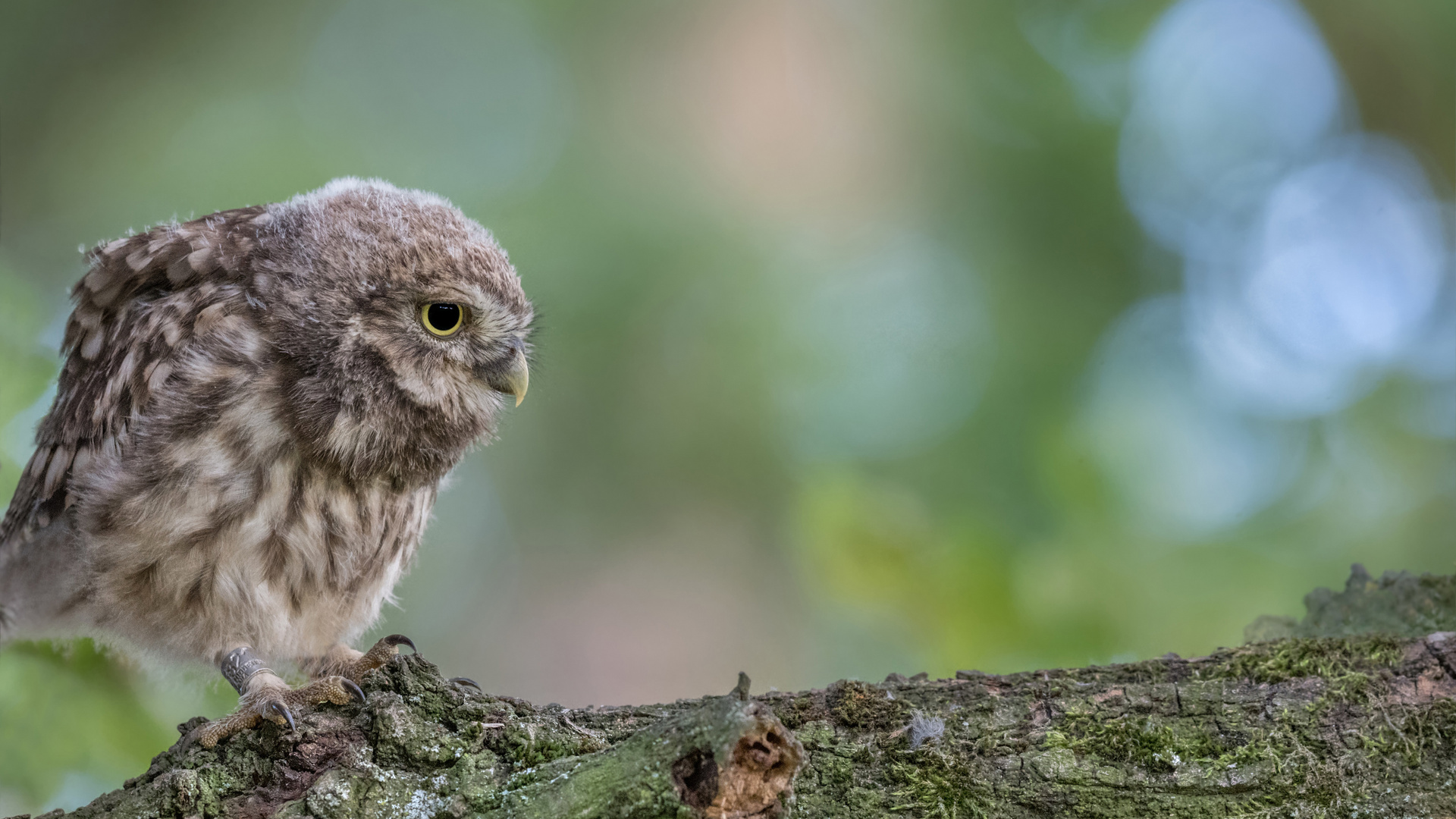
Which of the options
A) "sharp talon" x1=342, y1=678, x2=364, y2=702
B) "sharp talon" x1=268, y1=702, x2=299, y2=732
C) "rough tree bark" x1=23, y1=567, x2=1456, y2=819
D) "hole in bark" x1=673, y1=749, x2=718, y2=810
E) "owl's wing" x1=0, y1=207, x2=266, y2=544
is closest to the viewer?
"hole in bark" x1=673, y1=749, x2=718, y2=810

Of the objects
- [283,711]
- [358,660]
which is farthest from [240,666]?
[283,711]

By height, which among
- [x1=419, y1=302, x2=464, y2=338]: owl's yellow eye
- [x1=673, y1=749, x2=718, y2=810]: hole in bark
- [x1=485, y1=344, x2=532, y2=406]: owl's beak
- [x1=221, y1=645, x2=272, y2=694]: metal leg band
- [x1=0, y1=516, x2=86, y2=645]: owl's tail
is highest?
[x1=419, y1=302, x2=464, y2=338]: owl's yellow eye

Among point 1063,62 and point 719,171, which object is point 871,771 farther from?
point 1063,62

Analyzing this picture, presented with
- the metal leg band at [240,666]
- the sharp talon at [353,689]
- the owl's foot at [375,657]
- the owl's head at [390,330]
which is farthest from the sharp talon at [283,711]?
the owl's head at [390,330]

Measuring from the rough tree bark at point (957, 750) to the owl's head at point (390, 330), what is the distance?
0.77 meters

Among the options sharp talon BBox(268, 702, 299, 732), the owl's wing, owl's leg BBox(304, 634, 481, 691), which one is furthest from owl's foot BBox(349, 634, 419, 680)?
the owl's wing

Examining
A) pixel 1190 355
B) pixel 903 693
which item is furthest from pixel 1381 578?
pixel 1190 355

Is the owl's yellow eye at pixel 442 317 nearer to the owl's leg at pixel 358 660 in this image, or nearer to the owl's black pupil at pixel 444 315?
the owl's black pupil at pixel 444 315

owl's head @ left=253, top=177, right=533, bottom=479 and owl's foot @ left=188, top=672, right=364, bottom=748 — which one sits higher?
owl's head @ left=253, top=177, right=533, bottom=479

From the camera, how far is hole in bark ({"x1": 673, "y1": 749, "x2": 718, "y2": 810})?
1.25 metres

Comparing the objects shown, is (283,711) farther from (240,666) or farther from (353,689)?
(240,666)

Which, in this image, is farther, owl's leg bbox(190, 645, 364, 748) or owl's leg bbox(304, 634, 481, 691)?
owl's leg bbox(304, 634, 481, 691)

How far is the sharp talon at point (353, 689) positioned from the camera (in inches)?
69.0

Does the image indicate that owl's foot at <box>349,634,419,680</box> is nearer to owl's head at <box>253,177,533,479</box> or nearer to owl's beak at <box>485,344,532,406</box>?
owl's head at <box>253,177,533,479</box>
